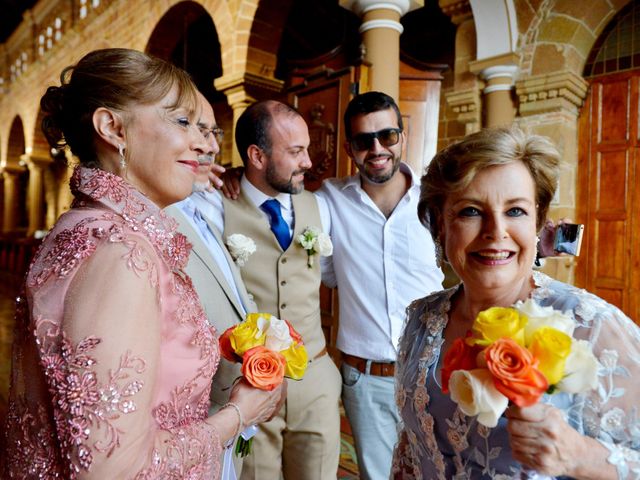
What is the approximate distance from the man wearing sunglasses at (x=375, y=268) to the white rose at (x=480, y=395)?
1.35 metres

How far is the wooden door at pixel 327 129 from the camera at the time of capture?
3979mm

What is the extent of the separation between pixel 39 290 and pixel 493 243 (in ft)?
3.34

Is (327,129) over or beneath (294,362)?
over

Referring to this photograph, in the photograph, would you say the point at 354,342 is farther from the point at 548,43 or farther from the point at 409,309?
the point at 548,43

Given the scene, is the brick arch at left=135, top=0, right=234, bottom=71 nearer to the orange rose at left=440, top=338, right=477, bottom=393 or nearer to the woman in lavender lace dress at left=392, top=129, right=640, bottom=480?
the woman in lavender lace dress at left=392, top=129, right=640, bottom=480

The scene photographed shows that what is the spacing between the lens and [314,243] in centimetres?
209

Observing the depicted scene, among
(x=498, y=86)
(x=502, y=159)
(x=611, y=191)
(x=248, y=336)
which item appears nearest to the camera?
(x=502, y=159)

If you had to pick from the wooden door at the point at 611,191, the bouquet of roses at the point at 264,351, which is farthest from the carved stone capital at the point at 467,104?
the bouquet of roses at the point at 264,351

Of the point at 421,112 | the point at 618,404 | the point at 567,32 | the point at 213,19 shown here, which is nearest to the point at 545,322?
the point at 618,404

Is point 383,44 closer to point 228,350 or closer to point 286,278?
point 286,278

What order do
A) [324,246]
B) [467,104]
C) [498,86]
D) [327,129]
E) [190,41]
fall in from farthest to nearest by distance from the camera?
[190,41], [467,104], [498,86], [327,129], [324,246]

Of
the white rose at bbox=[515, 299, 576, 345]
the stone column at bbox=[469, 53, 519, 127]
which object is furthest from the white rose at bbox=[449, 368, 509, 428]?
the stone column at bbox=[469, 53, 519, 127]

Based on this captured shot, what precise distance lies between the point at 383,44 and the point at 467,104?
171 centimetres

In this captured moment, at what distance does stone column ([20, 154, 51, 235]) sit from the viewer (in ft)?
48.2
